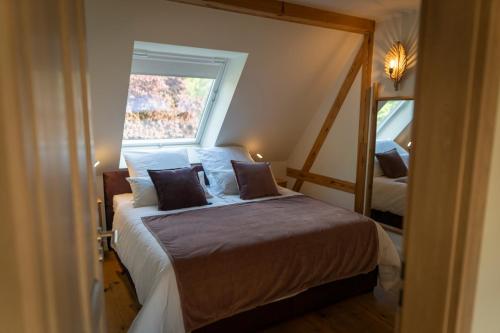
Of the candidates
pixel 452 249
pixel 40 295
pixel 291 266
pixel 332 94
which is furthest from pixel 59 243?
pixel 332 94

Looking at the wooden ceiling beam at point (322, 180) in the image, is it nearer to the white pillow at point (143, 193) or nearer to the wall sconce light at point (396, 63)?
the wall sconce light at point (396, 63)

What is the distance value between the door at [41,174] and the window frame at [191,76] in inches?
109

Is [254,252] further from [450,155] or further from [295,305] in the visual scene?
[450,155]

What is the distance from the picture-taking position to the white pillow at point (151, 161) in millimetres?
3453

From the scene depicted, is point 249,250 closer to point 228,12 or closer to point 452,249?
point 452,249

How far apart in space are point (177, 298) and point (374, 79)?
283cm

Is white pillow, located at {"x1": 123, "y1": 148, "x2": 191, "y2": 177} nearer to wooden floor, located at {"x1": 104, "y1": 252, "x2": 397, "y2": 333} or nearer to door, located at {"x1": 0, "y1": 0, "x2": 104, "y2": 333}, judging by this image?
wooden floor, located at {"x1": 104, "y1": 252, "x2": 397, "y2": 333}

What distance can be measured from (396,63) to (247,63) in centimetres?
138

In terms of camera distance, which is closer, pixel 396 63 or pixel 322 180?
pixel 396 63

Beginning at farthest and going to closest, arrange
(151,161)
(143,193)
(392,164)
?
(151,161)
(392,164)
(143,193)

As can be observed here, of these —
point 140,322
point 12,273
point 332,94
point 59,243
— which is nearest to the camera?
point 12,273

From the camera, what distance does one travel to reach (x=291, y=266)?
90.0 inches

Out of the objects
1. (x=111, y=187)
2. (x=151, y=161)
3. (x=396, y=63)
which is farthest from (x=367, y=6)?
(x=111, y=187)

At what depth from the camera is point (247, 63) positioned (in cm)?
342
